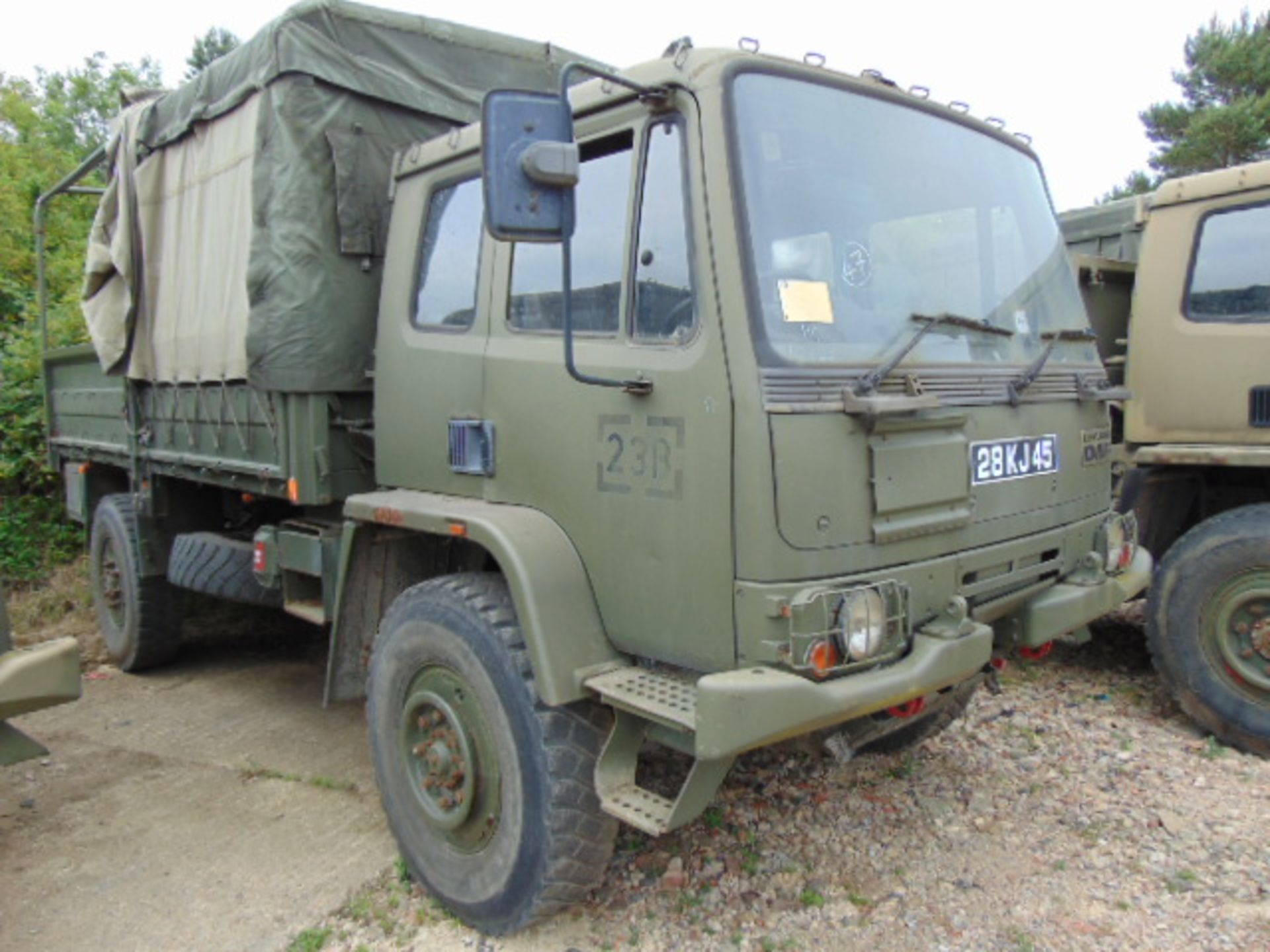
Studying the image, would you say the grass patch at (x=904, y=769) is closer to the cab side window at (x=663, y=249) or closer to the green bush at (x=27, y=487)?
the cab side window at (x=663, y=249)

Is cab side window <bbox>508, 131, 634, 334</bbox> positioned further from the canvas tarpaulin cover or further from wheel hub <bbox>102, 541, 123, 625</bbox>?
wheel hub <bbox>102, 541, 123, 625</bbox>

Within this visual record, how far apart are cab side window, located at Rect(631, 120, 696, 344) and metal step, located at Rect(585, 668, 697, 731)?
923 mm

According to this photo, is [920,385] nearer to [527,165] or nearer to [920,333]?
[920,333]

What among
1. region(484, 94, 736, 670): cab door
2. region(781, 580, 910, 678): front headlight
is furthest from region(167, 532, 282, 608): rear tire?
region(781, 580, 910, 678): front headlight

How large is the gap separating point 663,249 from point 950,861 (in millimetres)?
2281

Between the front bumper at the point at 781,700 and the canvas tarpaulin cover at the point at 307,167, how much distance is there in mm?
2310

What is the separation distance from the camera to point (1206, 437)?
15.6ft

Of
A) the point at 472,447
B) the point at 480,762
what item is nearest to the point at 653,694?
the point at 480,762

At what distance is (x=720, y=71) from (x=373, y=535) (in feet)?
6.57

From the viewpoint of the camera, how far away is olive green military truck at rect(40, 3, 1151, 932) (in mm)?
2566

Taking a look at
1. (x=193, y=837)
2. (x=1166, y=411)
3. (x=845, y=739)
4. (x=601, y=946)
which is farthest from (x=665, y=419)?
(x=1166, y=411)

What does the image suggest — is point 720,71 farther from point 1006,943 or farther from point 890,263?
point 1006,943

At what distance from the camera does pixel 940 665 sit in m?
2.64

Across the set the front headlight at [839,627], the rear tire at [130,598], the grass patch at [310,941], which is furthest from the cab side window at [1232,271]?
the rear tire at [130,598]
